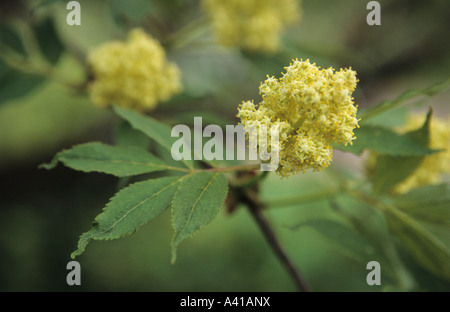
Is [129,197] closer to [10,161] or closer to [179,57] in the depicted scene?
[179,57]

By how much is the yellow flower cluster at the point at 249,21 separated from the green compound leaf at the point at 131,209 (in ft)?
4.79

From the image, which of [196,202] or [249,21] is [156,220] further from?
[196,202]

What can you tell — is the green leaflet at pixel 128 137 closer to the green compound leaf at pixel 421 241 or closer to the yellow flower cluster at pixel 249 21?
the yellow flower cluster at pixel 249 21

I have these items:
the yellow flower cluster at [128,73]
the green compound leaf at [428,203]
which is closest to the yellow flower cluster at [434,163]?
the green compound leaf at [428,203]

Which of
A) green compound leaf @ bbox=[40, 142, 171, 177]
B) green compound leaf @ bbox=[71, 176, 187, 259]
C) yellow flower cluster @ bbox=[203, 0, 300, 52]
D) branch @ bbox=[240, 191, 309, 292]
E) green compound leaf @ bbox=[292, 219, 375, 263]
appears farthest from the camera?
yellow flower cluster @ bbox=[203, 0, 300, 52]

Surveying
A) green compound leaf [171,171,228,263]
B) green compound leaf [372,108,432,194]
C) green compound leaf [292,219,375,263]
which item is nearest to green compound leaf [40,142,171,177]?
green compound leaf [171,171,228,263]

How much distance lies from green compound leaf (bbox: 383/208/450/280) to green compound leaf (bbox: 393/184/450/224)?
6 cm

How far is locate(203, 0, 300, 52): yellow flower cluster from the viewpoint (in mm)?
2434

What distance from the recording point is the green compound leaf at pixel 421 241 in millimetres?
1562

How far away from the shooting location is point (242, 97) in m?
4.41

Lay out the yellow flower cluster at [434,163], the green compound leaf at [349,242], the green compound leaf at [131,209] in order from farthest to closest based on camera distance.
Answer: the yellow flower cluster at [434,163], the green compound leaf at [349,242], the green compound leaf at [131,209]

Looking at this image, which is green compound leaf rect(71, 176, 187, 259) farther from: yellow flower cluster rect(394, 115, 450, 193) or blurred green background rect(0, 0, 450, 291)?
blurred green background rect(0, 0, 450, 291)

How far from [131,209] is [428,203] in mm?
1307

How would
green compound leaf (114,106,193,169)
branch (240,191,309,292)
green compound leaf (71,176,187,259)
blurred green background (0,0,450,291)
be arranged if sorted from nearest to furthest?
green compound leaf (71,176,187,259) → green compound leaf (114,106,193,169) → branch (240,191,309,292) → blurred green background (0,0,450,291)
